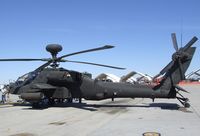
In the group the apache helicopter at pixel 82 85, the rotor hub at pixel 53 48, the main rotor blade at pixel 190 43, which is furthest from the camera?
the rotor hub at pixel 53 48

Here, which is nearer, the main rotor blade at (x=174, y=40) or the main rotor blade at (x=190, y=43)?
the main rotor blade at (x=190, y=43)

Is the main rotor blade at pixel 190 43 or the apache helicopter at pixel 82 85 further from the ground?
the main rotor blade at pixel 190 43

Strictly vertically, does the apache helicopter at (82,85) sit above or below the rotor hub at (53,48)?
below

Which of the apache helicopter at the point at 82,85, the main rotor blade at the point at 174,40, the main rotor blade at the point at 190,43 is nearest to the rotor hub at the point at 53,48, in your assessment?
the apache helicopter at the point at 82,85

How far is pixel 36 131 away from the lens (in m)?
12.0

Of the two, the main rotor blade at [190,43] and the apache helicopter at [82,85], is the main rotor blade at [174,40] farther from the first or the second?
the main rotor blade at [190,43]

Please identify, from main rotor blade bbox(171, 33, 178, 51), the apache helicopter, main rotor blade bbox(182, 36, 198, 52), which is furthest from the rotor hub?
main rotor blade bbox(182, 36, 198, 52)

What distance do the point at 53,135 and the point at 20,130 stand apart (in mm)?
A: 2031

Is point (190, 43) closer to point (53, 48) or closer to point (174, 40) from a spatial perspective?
point (174, 40)

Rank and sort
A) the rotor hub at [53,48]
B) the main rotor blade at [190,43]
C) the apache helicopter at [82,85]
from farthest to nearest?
the rotor hub at [53,48] < the apache helicopter at [82,85] < the main rotor blade at [190,43]

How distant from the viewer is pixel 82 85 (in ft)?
71.3

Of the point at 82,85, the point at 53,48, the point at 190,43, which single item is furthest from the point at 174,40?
the point at 53,48

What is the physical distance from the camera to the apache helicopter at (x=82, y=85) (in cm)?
2011

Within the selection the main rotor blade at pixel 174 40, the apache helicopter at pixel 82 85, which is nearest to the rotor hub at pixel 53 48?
the apache helicopter at pixel 82 85
